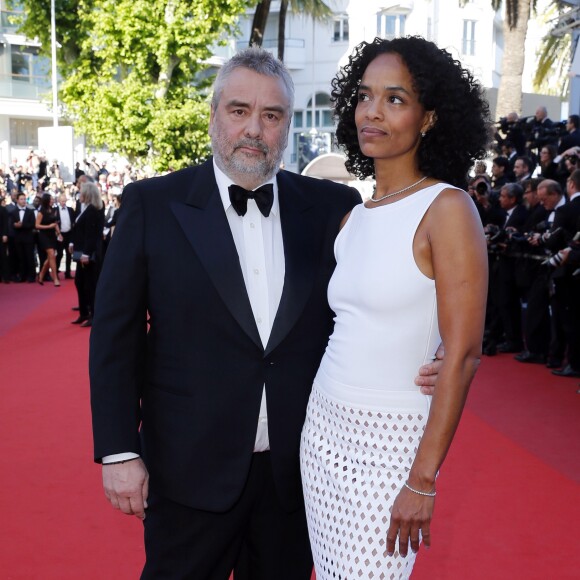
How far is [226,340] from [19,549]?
218 centimetres

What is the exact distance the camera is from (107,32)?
60.1 feet

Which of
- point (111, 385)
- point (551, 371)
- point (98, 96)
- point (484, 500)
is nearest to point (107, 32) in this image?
point (98, 96)

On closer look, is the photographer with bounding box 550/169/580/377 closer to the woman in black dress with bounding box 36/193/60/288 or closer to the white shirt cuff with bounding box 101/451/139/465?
the white shirt cuff with bounding box 101/451/139/465

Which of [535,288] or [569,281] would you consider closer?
[569,281]

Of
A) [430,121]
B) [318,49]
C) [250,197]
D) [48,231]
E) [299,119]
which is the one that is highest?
[318,49]

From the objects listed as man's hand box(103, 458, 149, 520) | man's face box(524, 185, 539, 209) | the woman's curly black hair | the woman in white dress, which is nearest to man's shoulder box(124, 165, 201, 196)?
the woman in white dress

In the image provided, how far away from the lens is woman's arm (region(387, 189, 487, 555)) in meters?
1.94

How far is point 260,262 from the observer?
2.45 m

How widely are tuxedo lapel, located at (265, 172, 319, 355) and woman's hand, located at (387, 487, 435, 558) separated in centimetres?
60

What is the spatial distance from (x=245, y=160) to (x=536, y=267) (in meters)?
6.57

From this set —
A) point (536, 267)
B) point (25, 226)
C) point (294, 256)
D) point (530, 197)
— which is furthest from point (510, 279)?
point (25, 226)

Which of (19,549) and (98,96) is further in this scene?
(98,96)

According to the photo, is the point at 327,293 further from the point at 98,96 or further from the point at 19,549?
the point at 98,96

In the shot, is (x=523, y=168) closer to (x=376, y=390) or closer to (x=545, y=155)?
(x=545, y=155)
